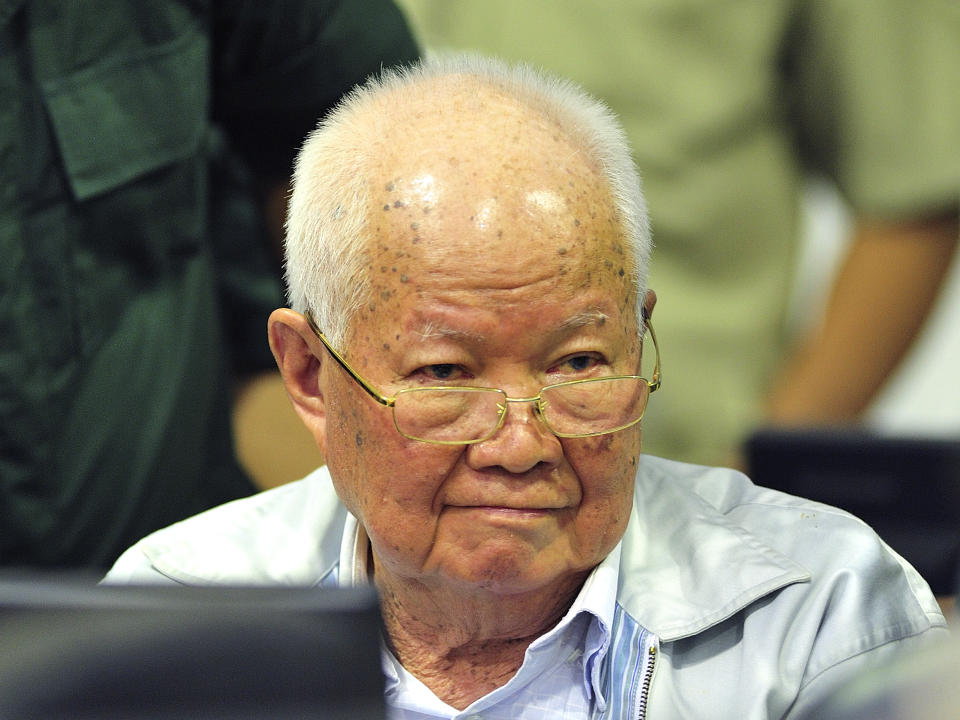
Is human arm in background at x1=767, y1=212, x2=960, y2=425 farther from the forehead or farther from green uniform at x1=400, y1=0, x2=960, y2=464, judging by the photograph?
the forehead

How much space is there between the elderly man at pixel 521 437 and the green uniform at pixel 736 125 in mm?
913

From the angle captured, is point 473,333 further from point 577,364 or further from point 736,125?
point 736,125

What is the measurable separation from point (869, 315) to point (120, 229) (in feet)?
4.58

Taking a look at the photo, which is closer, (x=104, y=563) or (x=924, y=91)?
(x=104, y=563)

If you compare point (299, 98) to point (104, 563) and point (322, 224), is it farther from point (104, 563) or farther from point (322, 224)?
point (104, 563)

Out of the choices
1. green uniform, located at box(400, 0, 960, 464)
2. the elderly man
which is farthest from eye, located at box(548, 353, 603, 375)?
green uniform, located at box(400, 0, 960, 464)

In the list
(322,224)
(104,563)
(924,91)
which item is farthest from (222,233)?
(924,91)

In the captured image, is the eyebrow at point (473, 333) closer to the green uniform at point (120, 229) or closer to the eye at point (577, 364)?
the eye at point (577, 364)

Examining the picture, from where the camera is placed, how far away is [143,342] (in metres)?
1.93

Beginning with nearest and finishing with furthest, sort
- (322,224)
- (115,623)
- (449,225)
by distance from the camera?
(115,623) → (449,225) → (322,224)

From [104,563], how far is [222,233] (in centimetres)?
55

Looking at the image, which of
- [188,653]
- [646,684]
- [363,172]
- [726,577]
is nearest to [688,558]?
[726,577]

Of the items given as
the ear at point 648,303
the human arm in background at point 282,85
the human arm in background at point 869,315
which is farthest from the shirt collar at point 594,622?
the human arm in background at point 869,315

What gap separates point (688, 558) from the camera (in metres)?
1.53
